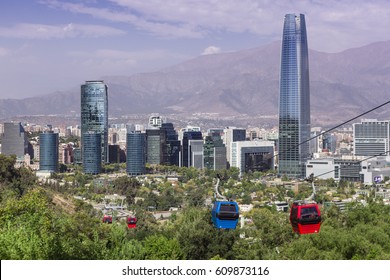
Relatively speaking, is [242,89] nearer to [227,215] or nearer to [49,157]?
[49,157]

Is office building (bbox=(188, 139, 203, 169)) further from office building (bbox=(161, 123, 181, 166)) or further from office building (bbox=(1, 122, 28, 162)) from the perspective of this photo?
office building (bbox=(1, 122, 28, 162))

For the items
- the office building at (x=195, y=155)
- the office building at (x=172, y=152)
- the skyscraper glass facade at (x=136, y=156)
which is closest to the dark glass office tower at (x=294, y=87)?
the office building at (x=195, y=155)

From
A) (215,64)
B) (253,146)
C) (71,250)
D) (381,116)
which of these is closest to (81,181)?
(253,146)

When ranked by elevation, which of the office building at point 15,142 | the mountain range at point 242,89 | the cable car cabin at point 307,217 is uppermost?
the mountain range at point 242,89

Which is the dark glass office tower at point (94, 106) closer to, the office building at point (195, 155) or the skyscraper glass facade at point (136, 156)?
the office building at point (195, 155)

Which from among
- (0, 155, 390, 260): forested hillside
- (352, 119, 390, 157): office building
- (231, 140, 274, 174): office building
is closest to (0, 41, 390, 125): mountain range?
(352, 119, 390, 157): office building

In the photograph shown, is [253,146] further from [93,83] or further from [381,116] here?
[381,116]

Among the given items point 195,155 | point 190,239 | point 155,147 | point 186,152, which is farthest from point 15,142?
point 190,239
